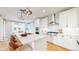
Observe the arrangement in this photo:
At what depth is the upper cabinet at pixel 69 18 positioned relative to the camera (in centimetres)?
209

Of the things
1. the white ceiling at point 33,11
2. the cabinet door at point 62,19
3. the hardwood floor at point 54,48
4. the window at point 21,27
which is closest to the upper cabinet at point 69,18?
the cabinet door at point 62,19

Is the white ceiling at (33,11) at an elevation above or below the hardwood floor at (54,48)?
above

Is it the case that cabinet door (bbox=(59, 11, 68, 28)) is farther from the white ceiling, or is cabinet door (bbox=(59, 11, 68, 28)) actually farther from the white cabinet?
the white cabinet

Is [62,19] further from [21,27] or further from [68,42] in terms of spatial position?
[21,27]

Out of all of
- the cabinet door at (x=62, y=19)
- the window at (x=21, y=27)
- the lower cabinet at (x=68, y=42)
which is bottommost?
the lower cabinet at (x=68, y=42)

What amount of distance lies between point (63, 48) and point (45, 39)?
1.21ft

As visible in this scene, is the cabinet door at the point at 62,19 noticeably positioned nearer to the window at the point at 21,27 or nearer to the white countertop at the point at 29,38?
the white countertop at the point at 29,38

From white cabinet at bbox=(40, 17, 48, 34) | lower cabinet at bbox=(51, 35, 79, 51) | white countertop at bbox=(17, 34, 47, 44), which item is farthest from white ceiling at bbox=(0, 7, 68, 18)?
lower cabinet at bbox=(51, 35, 79, 51)

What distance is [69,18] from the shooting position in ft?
6.93

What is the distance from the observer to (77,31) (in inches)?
82.1

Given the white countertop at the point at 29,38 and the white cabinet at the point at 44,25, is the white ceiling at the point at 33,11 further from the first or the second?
the white countertop at the point at 29,38

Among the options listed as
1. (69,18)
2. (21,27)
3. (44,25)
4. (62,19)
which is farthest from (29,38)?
(69,18)

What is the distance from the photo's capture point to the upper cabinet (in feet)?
6.86
